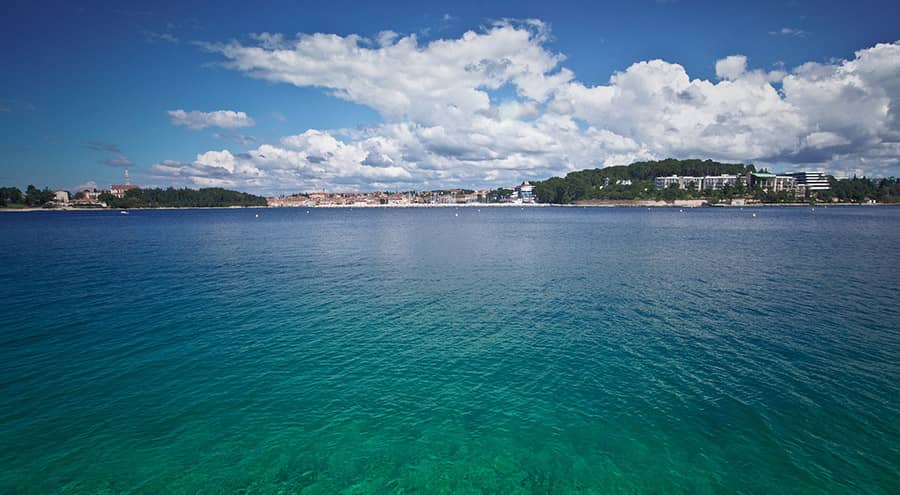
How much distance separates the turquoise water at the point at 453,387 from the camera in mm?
14852

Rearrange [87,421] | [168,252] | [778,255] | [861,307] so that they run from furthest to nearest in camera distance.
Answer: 1. [168,252]
2. [778,255]
3. [861,307]
4. [87,421]

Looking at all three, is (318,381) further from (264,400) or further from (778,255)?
(778,255)

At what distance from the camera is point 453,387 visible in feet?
68.0

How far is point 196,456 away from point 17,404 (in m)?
10.8

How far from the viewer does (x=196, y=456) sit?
15703 mm

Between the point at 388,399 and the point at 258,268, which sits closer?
the point at 388,399

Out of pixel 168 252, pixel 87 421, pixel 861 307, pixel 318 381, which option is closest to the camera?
pixel 87 421

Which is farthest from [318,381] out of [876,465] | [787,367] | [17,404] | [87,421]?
[787,367]

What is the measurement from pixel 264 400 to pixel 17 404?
11.0 metres

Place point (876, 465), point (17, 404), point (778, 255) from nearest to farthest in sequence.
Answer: point (876, 465) → point (17, 404) → point (778, 255)

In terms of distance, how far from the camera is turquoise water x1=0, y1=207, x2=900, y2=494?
14.9 metres

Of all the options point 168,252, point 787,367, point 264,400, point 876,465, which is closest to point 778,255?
point 787,367

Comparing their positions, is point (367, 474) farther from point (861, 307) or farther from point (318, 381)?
point (861, 307)

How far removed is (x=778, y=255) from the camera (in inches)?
2393
